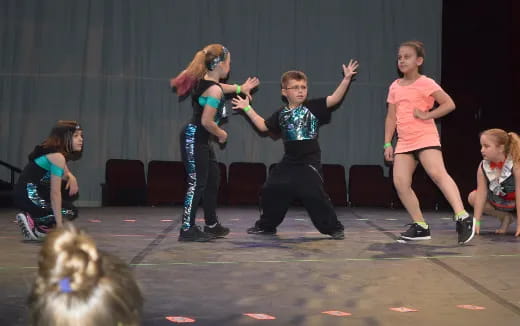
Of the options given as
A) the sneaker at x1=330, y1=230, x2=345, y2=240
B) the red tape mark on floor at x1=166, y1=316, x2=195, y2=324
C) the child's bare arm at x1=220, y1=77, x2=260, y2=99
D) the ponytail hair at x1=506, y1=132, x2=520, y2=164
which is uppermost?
the child's bare arm at x1=220, y1=77, x2=260, y2=99

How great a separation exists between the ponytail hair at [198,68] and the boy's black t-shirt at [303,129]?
700 millimetres

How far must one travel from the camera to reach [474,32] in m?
9.66

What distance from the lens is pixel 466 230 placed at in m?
4.56

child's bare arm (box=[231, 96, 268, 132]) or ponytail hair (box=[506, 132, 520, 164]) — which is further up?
child's bare arm (box=[231, 96, 268, 132])

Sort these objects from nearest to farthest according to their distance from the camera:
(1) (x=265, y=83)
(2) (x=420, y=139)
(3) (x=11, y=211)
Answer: (2) (x=420, y=139), (3) (x=11, y=211), (1) (x=265, y=83)

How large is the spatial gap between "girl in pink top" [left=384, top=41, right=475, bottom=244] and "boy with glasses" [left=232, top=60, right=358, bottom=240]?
1.48 feet

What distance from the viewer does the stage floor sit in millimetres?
2473

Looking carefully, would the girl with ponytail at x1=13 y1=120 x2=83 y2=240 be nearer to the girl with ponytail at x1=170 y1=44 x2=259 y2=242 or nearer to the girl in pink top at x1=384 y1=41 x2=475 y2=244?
the girl with ponytail at x1=170 y1=44 x2=259 y2=242

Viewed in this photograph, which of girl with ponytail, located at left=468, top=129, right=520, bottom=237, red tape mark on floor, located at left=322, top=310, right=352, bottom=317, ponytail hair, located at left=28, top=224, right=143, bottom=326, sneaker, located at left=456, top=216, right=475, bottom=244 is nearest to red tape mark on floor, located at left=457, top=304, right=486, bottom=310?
red tape mark on floor, located at left=322, top=310, right=352, bottom=317

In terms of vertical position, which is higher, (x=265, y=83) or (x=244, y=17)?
(x=244, y=17)

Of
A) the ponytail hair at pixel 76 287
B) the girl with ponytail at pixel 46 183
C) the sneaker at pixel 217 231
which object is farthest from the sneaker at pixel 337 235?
the ponytail hair at pixel 76 287

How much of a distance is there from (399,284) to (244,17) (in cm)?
770

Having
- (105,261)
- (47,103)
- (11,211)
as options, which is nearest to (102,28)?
(47,103)

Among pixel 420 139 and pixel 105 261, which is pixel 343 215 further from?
pixel 105 261
